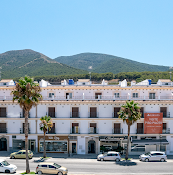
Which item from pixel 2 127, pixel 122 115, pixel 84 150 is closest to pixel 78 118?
pixel 84 150

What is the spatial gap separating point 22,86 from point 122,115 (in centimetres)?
1762

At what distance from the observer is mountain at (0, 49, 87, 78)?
13075 cm

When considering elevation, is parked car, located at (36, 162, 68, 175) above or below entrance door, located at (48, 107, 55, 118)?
below

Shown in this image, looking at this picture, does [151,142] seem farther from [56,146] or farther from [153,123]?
[56,146]

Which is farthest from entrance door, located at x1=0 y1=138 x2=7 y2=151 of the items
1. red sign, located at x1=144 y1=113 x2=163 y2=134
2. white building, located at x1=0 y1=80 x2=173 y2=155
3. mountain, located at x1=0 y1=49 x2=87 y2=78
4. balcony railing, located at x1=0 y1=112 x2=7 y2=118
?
mountain, located at x1=0 y1=49 x2=87 y2=78

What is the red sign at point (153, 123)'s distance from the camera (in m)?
41.2

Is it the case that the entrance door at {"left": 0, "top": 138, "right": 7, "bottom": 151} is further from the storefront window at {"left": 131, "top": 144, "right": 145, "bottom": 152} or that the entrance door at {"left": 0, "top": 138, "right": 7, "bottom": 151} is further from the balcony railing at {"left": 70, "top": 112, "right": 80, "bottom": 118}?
the storefront window at {"left": 131, "top": 144, "right": 145, "bottom": 152}

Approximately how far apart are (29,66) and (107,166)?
127539 millimetres

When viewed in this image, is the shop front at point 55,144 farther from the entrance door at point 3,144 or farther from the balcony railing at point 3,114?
the balcony railing at point 3,114

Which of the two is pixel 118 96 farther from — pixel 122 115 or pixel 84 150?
pixel 84 150

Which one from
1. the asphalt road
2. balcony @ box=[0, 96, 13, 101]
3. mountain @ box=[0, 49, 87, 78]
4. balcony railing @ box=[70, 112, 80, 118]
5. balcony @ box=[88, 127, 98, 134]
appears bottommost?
the asphalt road

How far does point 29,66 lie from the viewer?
14950cm

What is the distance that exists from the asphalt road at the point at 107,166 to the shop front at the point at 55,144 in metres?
4.76

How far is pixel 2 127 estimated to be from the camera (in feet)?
141
